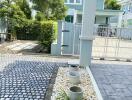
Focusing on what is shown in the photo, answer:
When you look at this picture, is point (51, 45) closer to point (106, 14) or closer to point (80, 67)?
point (80, 67)

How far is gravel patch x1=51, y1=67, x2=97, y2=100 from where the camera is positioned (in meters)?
4.89

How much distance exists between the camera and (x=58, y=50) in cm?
957

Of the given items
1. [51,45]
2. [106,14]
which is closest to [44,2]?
[51,45]

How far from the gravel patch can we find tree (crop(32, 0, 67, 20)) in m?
10.9

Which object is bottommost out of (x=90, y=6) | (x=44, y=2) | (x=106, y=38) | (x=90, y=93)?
(x=90, y=93)

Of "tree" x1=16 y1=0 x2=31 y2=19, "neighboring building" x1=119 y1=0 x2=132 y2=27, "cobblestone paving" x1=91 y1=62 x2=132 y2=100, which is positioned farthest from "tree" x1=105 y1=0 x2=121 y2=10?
"cobblestone paving" x1=91 y1=62 x2=132 y2=100

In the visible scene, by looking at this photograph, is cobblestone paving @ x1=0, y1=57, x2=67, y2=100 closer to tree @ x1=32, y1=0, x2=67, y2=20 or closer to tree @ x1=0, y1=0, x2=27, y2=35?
tree @ x1=0, y1=0, x2=27, y2=35

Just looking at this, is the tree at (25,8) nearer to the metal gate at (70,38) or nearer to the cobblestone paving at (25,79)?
the metal gate at (70,38)

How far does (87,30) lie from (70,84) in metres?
2.27

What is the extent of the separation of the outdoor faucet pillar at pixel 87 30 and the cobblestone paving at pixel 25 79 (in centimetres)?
115

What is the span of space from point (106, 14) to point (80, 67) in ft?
58.3

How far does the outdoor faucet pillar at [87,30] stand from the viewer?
6871 mm

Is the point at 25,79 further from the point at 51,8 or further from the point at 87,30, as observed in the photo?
the point at 51,8

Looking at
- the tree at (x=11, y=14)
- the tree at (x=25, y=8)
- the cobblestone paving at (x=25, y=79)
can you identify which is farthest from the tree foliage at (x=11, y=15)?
the cobblestone paving at (x=25, y=79)
